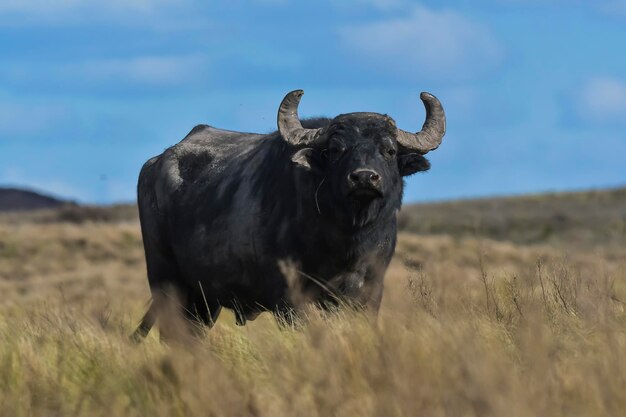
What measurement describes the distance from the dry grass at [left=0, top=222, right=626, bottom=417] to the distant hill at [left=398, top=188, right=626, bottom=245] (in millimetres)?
39287

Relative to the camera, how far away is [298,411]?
19.0 feet

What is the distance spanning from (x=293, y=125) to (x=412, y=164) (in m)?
1.00

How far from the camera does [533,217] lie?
59.4m

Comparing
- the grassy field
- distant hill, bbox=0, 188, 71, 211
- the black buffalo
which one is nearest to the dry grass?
the grassy field

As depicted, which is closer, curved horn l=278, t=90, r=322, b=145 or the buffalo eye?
the buffalo eye

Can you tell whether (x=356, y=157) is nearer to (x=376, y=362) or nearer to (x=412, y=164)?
(x=412, y=164)

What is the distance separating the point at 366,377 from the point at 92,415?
1.50 metres

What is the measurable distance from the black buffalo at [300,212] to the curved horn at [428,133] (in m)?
0.01

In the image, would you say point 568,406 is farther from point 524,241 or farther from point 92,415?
point 524,241

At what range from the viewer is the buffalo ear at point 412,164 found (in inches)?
400

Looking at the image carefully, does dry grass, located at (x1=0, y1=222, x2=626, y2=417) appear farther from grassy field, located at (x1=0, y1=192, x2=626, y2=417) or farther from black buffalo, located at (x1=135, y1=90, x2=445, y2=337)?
black buffalo, located at (x1=135, y1=90, x2=445, y2=337)

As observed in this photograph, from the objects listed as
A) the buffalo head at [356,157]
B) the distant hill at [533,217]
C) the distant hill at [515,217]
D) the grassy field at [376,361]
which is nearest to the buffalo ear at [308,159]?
the buffalo head at [356,157]

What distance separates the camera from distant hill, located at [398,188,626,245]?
177 feet

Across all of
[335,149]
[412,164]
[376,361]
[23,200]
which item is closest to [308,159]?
[335,149]
